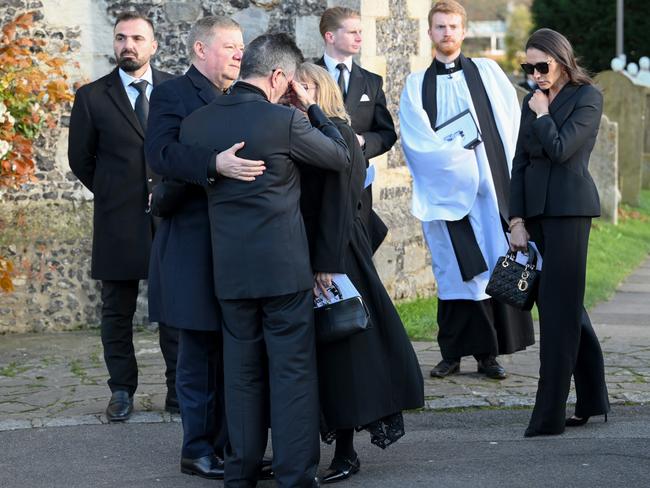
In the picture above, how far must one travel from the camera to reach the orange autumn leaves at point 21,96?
7.88 metres

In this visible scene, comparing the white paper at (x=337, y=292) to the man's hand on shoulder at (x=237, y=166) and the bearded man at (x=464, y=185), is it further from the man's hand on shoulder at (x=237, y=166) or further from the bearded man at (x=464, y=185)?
the bearded man at (x=464, y=185)

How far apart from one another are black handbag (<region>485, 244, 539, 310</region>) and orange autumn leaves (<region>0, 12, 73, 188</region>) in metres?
3.26

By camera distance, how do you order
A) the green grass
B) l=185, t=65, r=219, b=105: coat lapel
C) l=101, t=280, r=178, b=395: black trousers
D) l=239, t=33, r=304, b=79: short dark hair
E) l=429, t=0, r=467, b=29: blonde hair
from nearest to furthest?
l=239, t=33, r=304, b=79: short dark hair, l=185, t=65, r=219, b=105: coat lapel, l=101, t=280, r=178, b=395: black trousers, l=429, t=0, r=467, b=29: blonde hair, the green grass

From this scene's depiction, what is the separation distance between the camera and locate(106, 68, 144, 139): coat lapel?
21.1 ft

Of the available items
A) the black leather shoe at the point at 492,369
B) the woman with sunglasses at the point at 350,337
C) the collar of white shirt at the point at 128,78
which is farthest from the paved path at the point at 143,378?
the collar of white shirt at the point at 128,78

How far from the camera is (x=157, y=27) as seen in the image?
29.6ft

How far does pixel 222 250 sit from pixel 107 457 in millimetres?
1378

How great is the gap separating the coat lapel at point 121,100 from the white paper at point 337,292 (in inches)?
71.8

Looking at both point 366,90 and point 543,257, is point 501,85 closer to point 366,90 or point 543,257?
point 366,90

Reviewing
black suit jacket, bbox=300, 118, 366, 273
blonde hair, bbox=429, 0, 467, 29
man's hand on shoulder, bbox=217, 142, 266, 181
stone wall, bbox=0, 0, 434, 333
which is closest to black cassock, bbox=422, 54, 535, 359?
blonde hair, bbox=429, 0, 467, 29

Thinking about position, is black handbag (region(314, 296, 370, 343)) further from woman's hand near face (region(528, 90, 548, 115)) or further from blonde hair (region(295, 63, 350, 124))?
woman's hand near face (region(528, 90, 548, 115))

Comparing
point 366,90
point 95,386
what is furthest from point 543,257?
point 95,386

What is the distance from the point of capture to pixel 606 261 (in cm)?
1240

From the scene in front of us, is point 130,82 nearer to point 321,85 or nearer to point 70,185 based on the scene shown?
point 321,85
